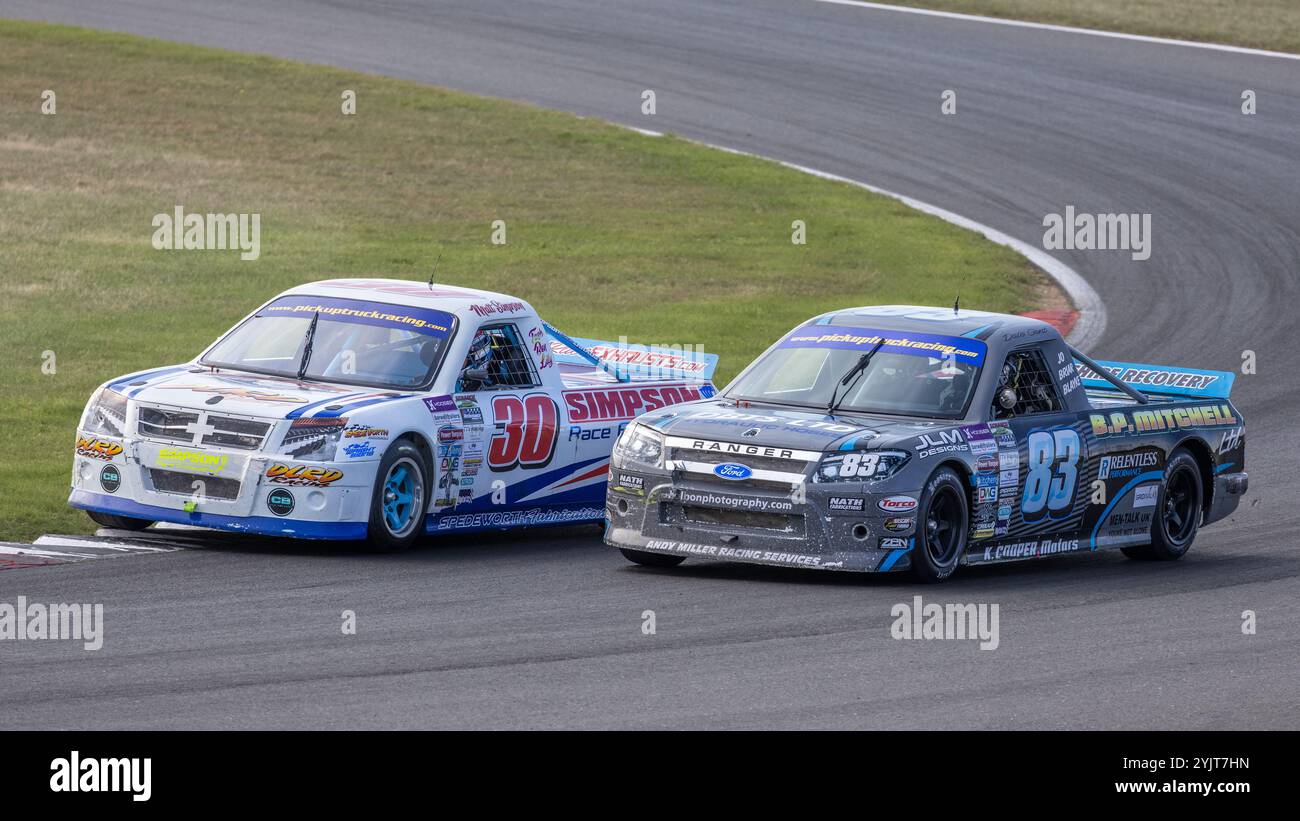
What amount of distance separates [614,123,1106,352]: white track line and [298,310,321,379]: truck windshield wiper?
30.8 ft

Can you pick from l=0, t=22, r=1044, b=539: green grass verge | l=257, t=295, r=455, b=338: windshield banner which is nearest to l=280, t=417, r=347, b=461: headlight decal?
l=257, t=295, r=455, b=338: windshield banner

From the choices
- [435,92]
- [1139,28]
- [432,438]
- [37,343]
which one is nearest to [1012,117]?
[1139,28]

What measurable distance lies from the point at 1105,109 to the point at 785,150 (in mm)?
5296

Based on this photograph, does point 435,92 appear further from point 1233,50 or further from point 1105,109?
point 1233,50

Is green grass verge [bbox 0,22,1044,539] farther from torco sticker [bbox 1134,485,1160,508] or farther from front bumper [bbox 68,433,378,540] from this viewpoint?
torco sticker [bbox 1134,485,1160,508]

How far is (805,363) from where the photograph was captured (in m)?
12.4

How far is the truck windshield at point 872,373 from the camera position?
11.9 meters

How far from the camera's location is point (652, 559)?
39.2 feet

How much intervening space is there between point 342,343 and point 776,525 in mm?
3231

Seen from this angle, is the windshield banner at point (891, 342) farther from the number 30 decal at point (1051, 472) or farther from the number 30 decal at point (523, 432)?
the number 30 decal at point (523, 432)

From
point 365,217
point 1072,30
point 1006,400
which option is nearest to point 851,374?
point 1006,400

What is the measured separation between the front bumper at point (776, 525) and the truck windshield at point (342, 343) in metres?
2.01

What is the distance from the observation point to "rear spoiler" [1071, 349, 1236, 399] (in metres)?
13.6

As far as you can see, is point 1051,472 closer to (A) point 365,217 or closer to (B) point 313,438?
(B) point 313,438
